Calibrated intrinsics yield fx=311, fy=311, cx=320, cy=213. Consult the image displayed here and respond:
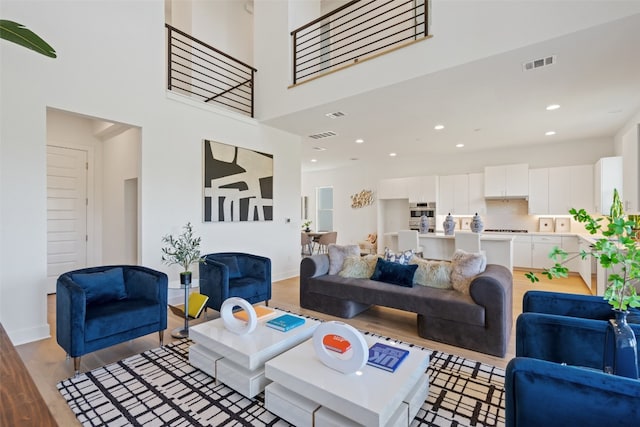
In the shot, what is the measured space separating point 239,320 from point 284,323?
0.37m

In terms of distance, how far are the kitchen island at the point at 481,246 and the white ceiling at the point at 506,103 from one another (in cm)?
200

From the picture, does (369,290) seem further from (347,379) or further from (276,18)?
(276,18)

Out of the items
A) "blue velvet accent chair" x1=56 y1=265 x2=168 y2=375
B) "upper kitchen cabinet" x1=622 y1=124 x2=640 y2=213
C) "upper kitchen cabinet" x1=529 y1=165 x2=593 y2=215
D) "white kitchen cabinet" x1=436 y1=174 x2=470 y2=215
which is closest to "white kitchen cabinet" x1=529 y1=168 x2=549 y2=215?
"upper kitchen cabinet" x1=529 y1=165 x2=593 y2=215

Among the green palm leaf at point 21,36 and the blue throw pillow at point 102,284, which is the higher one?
the green palm leaf at point 21,36

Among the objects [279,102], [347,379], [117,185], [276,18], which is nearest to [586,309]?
[347,379]

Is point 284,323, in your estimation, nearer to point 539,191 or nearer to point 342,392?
point 342,392

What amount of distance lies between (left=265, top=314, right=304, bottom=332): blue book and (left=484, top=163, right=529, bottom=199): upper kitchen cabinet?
6.26 metres

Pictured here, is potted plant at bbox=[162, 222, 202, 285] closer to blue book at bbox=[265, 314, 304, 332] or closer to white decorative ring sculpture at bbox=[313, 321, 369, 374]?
blue book at bbox=[265, 314, 304, 332]

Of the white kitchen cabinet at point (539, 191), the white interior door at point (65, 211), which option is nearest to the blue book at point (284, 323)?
the white interior door at point (65, 211)

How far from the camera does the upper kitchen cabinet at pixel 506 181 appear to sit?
687cm

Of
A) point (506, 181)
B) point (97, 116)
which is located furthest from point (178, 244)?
point (506, 181)

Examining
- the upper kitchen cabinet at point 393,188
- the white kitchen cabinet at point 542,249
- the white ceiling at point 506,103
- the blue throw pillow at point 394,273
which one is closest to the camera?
the white ceiling at point 506,103

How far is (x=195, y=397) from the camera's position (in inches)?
86.4

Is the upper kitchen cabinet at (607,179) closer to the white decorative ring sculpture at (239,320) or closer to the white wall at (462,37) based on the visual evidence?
the white wall at (462,37)
